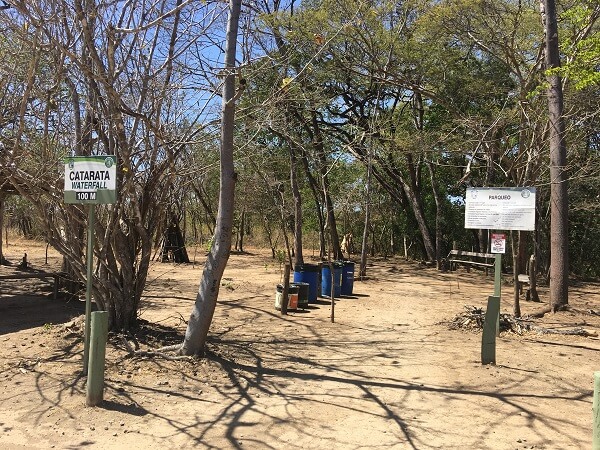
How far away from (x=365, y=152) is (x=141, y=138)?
13.2 metres

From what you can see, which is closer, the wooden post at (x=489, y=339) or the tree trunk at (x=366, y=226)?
the wooden post at (x=489, y=339)

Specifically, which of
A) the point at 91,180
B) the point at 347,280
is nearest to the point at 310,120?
the point at 347,280

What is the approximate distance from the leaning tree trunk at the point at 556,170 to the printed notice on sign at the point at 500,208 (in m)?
4.06

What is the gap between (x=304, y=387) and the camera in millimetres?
6098

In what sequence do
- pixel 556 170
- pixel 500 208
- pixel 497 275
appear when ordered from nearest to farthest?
pixel 497 275
pixel 500 208
pixel 556 170

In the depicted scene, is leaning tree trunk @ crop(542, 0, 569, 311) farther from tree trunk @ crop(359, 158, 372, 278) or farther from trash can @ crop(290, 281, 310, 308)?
tree trunk @ crop(359, 158, 372, 278)

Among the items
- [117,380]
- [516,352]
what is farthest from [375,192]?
[117,380]

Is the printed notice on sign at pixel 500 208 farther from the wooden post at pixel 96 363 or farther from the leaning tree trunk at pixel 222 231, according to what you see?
the wooden post at pixel 96 363

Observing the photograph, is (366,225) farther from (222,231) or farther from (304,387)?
(304,387)

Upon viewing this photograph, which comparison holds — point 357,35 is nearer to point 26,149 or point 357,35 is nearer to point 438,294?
point 438,294

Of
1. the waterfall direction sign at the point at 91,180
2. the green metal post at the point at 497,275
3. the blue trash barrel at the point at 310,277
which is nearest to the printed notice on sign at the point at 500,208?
the green metal post at the point at 497,275

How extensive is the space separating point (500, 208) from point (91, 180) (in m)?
5.66

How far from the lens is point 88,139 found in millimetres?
7711

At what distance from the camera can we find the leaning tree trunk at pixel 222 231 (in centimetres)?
672
